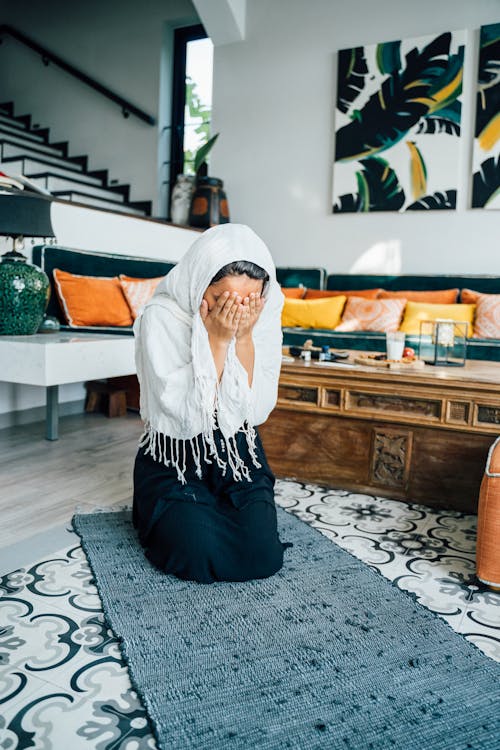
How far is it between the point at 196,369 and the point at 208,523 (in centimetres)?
40

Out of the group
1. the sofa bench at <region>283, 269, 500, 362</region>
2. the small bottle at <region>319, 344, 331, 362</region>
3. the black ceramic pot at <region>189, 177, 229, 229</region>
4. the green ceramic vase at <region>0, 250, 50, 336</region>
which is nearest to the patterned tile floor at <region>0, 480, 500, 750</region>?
the small bottle at <region>319, 344, 331, 362</region>

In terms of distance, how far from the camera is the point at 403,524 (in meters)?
2.00

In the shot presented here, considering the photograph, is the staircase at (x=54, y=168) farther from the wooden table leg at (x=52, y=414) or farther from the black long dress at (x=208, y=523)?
the black long dress at (x=208, y=523)

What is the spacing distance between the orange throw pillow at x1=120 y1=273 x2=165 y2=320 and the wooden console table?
157cm

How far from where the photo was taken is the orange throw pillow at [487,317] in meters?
3.76

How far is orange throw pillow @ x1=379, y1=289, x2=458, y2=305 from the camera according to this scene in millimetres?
4051

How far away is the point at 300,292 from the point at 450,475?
270 centimetres

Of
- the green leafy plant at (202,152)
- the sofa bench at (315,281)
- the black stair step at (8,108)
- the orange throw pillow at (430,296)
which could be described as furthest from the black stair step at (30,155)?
the orange throw pillow at (430,296)

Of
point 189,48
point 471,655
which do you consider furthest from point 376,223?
point 471,655

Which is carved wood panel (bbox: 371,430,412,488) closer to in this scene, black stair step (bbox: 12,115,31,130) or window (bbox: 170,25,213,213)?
window (bbox: 170,25,213,213)

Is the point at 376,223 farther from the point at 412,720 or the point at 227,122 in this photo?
the point at 412,720

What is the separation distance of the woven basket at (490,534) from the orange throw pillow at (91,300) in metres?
2.55

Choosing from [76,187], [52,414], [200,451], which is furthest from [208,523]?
[76,187]

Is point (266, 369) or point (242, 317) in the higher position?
point (242, 317)
